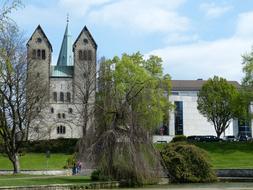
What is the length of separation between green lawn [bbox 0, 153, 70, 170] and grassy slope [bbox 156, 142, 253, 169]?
12.0 meters

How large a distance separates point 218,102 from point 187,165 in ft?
167

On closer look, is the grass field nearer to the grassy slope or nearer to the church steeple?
the grassy slope

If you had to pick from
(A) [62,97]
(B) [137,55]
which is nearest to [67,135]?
(A) [62,97]

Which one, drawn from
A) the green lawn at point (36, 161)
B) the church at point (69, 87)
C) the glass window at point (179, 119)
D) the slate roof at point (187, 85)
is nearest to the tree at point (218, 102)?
the church at point (69, 87)

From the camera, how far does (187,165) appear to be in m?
37.8

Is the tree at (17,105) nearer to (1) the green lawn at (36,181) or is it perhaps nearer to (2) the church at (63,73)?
(1) the green lawn at (36,181)

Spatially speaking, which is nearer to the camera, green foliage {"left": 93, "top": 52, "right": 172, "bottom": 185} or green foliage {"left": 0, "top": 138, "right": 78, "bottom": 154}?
green foliage {"left": 93, "top": 52, "right": 172, "bottom": 185}

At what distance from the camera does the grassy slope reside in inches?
2121

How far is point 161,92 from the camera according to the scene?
70875 mm

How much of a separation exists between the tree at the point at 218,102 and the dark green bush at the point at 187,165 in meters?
48.1

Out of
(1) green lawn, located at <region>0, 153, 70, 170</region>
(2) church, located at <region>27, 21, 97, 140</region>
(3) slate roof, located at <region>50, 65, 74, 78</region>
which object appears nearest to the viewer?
(1) green lawn, located at <region>0, 153, 70, 170</region>

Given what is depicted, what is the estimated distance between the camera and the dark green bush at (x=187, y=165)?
123 ft

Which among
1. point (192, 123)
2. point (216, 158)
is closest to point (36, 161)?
point (216, 158)

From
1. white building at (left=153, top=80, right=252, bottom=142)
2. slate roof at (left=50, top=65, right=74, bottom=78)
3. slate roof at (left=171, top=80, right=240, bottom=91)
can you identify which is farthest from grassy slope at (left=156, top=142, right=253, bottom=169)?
slate roof at (left=171, top=80, right=240, bottom=91)
